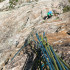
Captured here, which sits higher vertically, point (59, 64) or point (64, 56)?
point (59, 64)

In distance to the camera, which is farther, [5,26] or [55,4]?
[55,4]

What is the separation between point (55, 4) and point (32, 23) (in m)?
7.70

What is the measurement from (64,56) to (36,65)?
1.29m

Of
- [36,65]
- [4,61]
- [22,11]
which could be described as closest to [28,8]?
[22,11]

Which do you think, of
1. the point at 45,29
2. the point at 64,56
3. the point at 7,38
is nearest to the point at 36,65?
the point at 64,56

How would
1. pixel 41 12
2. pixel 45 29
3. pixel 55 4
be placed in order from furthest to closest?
pixel 55 4, pixel 41 12, pixel 45 29

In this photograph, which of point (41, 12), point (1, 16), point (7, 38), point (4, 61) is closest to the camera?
point (4, 61)

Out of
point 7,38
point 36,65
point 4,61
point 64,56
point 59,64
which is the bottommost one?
point 7,38

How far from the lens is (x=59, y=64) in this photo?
328 centimetres

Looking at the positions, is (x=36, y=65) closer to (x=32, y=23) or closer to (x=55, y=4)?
(x=32, y=23)

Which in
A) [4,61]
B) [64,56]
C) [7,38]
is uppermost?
[64,56]

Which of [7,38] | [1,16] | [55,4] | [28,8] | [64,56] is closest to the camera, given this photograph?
[64,56]

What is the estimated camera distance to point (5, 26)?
11773 millimetres

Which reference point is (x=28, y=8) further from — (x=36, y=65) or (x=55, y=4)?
(x=36, y=65)
